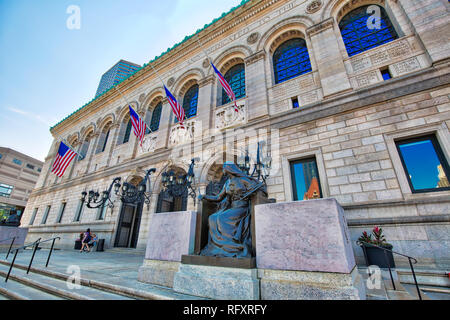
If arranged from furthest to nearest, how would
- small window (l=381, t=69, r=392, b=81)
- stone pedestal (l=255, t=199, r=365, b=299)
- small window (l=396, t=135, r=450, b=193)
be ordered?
small window (l=381, t=69, r=392, b=81)
small window (l=396, t=135, r=450, b=193)
stone pedestal (l=255, t=199, r=365, b=299)

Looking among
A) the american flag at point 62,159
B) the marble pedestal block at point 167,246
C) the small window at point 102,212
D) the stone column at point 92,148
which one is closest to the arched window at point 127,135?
the stone column at point 92,148

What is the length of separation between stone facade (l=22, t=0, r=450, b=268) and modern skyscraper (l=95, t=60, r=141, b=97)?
209 ft

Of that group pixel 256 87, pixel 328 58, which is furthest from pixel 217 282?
pixel 328 58

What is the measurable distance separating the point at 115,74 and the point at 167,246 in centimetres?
7876

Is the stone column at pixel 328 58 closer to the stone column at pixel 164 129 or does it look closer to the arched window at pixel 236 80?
the arched window at pixel 236 80

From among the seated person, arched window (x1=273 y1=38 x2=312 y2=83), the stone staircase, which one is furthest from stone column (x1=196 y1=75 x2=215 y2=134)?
the seated person

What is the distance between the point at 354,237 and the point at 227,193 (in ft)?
14.9

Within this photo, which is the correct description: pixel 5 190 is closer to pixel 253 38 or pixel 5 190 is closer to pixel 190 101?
pixel 190 101

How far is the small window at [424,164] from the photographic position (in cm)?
540

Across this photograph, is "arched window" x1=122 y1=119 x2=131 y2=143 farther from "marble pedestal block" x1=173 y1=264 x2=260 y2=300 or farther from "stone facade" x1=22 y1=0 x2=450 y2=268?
"marble pedestal block" x1=173 y1=264 x2=260 y2=300

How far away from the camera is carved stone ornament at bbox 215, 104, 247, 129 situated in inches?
391

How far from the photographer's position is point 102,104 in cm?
1858

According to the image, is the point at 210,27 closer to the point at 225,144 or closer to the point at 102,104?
the point at 225,144
